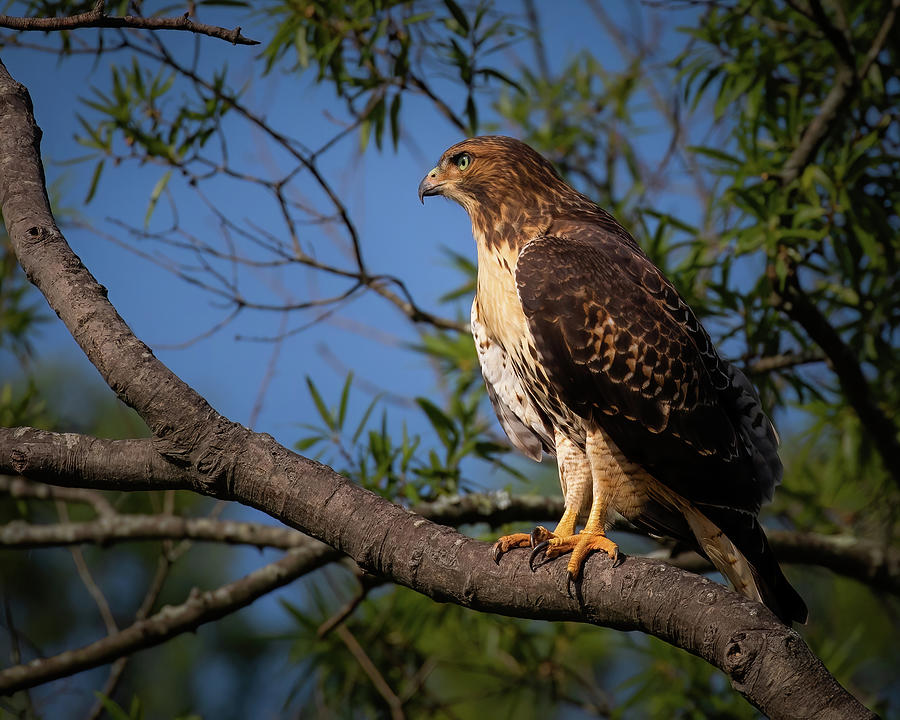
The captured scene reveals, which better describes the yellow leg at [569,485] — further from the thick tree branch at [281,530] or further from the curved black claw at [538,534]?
the thick tree branch at [281,530]

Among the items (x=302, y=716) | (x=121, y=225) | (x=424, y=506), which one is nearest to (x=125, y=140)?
(x=121, y=225)

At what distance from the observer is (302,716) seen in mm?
4488

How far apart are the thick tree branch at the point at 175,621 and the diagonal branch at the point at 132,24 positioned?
2.02 meters

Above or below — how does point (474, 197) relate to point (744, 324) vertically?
above

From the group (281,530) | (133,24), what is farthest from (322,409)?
(133,24)

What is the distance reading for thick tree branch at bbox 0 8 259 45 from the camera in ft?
6.52

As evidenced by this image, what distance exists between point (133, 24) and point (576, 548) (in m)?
1.71

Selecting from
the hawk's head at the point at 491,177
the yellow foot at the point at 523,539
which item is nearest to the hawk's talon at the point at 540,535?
the yellow foot at the point at 523,539

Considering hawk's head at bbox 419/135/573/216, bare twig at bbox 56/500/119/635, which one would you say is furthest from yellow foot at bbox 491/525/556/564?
bare twig at bbox 56/500/119/635

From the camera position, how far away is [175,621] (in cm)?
343

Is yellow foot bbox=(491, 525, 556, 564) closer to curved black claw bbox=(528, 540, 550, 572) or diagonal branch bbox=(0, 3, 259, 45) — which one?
curved black claw bbox=(528, 540, 550, 572)

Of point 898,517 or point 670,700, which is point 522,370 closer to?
point 670,700

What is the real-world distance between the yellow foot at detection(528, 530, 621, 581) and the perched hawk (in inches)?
0.5

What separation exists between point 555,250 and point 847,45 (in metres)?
1.86
